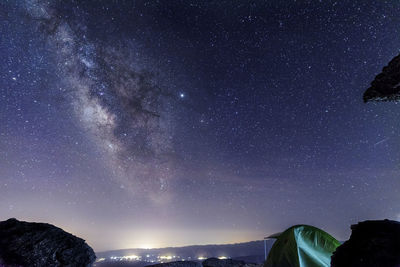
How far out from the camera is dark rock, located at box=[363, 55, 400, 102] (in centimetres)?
428

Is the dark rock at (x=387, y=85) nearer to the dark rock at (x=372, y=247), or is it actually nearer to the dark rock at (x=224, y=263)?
the dark rock at (x=372, y=247)

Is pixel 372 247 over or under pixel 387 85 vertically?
under

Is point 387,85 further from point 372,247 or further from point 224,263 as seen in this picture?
point 224,263

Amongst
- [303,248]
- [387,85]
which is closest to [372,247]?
[303,248]

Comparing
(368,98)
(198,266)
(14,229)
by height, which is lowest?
(198,266)

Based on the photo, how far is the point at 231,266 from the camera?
12430mm

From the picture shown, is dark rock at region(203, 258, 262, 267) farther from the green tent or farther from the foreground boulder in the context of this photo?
the green tent

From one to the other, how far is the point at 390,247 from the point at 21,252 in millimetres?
8494

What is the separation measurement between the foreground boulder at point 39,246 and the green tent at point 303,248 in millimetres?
5755

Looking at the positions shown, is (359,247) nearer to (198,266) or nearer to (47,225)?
(47,225)

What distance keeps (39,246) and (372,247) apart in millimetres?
8196

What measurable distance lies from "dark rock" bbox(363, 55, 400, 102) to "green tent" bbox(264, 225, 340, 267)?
11.1 ft

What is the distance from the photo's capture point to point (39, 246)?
7.29 meters

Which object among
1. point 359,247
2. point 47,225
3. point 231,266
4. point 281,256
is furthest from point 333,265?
point 231,266
